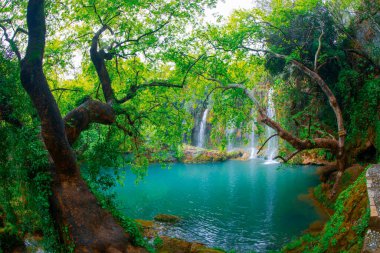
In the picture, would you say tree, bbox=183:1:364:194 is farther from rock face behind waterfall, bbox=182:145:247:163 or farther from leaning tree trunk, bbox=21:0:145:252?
rock face behind waterfall, bbox=182:145:247:163

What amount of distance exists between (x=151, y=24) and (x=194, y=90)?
16.3 ft

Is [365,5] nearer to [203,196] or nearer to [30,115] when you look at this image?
[203,196]

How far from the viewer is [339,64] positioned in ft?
50.0

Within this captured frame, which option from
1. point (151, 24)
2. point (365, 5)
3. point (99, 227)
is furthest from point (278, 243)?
point (365, 5)

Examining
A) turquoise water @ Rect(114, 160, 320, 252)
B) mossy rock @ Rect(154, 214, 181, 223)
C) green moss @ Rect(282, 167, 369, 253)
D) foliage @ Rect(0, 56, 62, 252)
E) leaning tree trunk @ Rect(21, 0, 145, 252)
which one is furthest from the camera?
mossy rock @ Rect(154, 214, 181, 223)

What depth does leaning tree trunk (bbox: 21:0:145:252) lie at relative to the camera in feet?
18.6

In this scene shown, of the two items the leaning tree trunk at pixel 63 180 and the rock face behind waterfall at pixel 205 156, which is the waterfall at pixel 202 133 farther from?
the leaning tree trunk at pixel 63 180

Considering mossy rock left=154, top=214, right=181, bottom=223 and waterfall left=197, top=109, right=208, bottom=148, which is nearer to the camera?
mossy rock left=154, top=214, right=181, bottom=223

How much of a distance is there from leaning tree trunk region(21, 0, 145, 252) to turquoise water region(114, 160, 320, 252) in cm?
296

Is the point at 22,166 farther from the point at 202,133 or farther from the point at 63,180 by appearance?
the point at 202,133

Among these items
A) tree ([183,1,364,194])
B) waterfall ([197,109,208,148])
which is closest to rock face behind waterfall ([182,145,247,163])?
waterfall ([197,109,208,148])

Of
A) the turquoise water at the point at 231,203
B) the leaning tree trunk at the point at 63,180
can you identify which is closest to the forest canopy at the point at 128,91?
the leaning tree trunk at the point at 63,180

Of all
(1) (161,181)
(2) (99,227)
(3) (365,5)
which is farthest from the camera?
(1) (161,181)

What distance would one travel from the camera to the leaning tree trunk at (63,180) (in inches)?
223
